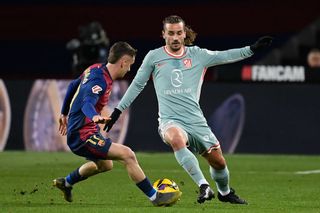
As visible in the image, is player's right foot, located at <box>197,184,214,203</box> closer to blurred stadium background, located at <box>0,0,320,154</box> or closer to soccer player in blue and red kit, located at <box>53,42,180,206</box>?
soccer player in blue and red kit, located at <box>53,42,180,206</box>

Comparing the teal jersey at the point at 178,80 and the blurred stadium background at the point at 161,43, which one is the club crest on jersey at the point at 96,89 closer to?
A: the teal jersey at the point at 178,80

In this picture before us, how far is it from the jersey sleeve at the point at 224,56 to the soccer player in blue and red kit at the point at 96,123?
0.81 meters

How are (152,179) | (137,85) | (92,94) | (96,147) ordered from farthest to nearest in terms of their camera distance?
(152,179)
(137,85)
(96,147)
(92,94)

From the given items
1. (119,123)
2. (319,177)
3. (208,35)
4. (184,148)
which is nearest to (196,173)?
(184,148)

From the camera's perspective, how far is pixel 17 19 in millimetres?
26562

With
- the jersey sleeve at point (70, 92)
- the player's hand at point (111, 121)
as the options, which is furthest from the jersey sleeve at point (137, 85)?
the jersey sleeve at point (70, 92)

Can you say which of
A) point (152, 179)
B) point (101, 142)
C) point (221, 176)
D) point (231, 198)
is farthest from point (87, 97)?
point (152, 179)

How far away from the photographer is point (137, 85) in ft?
34.8

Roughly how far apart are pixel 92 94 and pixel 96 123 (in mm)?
306

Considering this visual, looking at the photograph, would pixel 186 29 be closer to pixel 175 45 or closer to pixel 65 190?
pixel 175 45

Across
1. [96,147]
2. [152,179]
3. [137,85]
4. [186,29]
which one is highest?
[186,29]

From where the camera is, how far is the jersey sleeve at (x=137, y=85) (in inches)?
414

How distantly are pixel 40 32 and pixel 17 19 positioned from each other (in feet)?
2.19

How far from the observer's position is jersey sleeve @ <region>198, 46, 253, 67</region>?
10.6 m
